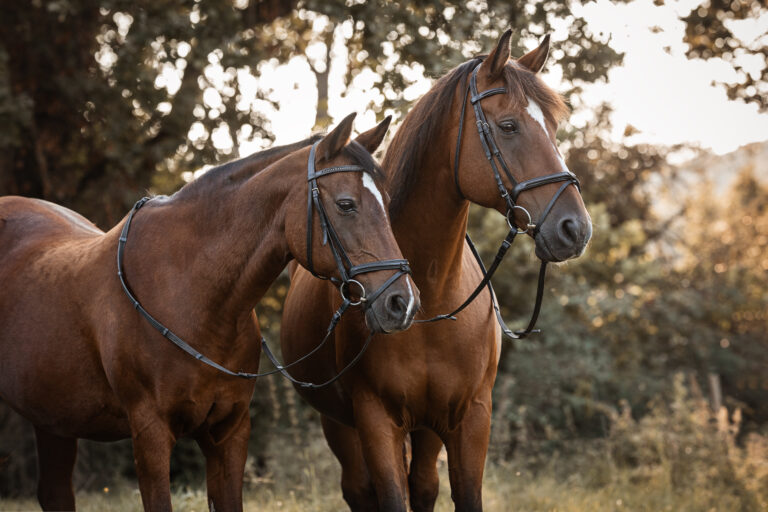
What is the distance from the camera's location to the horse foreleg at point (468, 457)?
147 inches

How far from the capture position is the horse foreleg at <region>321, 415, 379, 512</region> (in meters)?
4.60

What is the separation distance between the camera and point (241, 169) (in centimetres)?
362

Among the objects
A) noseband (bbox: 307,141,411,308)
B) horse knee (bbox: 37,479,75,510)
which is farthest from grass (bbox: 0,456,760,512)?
noseband (bbox: 307,141,411,308)

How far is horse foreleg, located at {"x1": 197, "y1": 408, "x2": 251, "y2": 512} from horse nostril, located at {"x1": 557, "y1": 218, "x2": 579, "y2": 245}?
1745 millimetres

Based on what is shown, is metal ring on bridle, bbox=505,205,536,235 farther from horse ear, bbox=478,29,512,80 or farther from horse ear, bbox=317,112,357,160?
horse ear, bbox=317,112,357,160

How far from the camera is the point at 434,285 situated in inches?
148

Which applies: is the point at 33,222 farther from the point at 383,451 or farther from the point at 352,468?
the point at 383,451

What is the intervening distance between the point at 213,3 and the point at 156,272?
14.5 feet

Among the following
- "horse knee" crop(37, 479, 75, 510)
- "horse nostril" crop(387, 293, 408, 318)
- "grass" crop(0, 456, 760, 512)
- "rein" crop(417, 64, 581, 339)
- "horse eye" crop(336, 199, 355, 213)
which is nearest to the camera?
"horse nostril" crop(387, 293, 408, 318)

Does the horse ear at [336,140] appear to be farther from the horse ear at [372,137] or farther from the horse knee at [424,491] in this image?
the horse knee at [424,491]

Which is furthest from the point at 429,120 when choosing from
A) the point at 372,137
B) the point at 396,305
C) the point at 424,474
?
the point at 424,474

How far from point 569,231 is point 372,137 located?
1023 mm

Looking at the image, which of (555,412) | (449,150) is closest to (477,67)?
(449,150)

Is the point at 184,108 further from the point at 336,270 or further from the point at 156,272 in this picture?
the point at 336,270
